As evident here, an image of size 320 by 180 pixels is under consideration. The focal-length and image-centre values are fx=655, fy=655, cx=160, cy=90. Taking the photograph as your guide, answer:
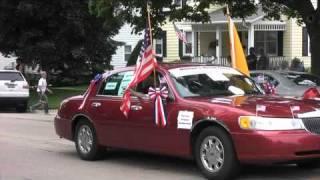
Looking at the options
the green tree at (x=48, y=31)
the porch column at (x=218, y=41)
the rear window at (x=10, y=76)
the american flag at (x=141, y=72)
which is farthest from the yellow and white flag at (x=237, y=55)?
the porch column at (x=218, y=41)

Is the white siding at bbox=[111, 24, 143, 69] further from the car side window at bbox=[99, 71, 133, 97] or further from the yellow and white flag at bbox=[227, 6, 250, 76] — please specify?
the car side window at bbox=[99, 71, 133, 97]

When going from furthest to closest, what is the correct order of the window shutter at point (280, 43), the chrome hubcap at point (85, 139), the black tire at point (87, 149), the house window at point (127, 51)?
the house window at point (127, 51) → the window shutter at point (280, 43) → the chrome hubcap at point (85, 139) → the black tire at point (87, 149)

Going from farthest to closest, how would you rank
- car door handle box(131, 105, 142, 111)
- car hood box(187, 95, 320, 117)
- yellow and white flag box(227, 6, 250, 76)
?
yellow and white flag box(227, 6, 250, 76) < car door handle box(131, 105, 142, 111) < car hood box(187, 95, 320, 117)

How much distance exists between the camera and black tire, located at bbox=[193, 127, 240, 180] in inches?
331

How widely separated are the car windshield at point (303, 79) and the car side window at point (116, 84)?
616 centimetres

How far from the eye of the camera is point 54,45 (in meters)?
30.9

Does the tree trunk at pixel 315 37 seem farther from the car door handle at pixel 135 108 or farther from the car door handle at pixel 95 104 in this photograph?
the car door handle at pixel 135 108

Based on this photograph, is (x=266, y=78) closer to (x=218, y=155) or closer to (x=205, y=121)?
(x=205, y=121)

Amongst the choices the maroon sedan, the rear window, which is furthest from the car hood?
the rear window

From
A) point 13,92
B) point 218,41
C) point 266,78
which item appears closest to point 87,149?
point 266,78

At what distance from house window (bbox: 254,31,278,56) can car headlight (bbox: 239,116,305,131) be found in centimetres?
2830

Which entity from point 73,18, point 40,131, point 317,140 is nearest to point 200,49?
point 73,18

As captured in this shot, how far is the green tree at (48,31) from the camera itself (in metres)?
30.5

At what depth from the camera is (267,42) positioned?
37.1m
